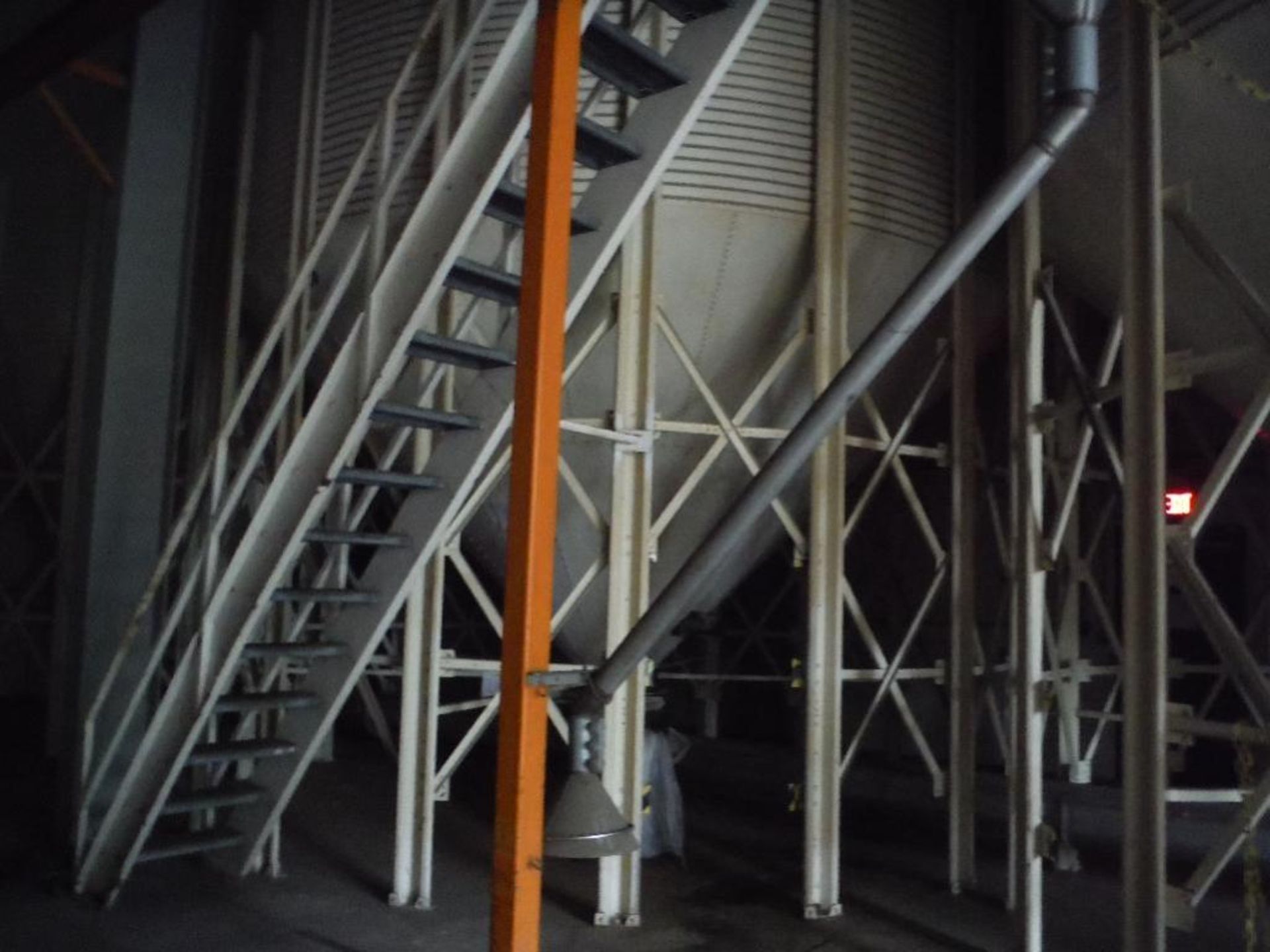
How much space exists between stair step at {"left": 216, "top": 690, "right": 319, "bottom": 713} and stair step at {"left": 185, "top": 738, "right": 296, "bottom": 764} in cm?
18

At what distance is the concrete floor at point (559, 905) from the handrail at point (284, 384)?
2.07 ft

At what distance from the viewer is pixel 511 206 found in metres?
4.33

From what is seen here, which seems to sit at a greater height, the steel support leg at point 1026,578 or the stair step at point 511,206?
the stair step at point 511,206

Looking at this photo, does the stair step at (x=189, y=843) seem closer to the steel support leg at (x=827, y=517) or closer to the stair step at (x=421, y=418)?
the stair step at (x=421, y=418)

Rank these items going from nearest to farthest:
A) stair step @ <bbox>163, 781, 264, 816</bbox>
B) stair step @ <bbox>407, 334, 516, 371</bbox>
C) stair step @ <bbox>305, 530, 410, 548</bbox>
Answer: stair step @ <bbox>407, 334, 516, 371</bbox> → stair step @ <bbox>305, 530, 410, 548</bbox> → stair step @ <bbox>163, 781, 264, 816</bbox>

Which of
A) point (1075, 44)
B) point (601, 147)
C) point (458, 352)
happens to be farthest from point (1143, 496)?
point (458, 352)

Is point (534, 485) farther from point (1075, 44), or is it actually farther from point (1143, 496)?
point (1143, 496)

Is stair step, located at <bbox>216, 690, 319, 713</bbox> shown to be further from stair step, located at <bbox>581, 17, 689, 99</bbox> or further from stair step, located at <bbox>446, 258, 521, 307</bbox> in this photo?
stair step, located at <bbox>581, 17, 689, 99</bbox>

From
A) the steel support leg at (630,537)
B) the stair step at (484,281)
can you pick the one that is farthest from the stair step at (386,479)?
the steel support leg at (630,537)

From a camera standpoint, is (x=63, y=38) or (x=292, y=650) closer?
(x=292, y=650)

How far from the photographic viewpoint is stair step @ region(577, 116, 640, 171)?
3.89m

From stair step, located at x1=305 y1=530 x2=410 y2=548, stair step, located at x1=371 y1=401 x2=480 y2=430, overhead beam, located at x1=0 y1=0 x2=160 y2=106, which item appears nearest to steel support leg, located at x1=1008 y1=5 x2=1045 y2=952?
stair step, located at x1=371 y1=401 x2=480 y2=430

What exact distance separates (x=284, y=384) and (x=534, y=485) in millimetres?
2198

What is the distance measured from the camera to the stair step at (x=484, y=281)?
4293 mm
